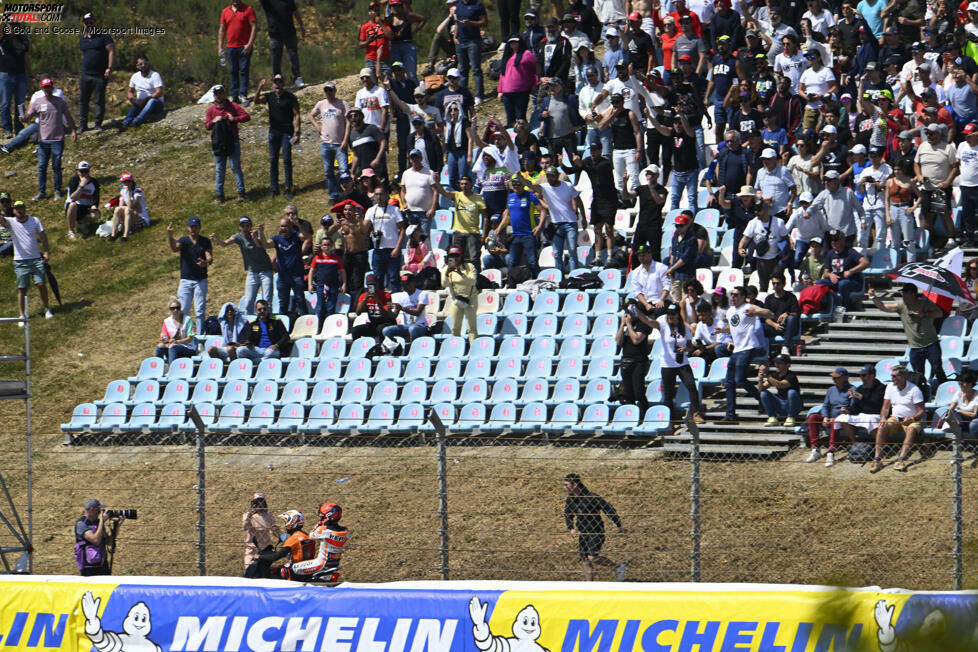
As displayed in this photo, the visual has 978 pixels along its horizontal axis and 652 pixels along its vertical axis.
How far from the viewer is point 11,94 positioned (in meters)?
27.4

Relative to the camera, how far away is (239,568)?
13391 mm

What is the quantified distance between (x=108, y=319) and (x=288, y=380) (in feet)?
19.2

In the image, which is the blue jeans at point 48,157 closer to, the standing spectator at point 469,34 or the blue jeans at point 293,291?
the standing spectator at point 469,34

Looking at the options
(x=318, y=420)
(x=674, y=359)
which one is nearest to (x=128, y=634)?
(x=318, y=420)

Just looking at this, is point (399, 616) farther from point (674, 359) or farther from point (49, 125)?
point (49, 125)

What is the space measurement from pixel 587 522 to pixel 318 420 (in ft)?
19.4

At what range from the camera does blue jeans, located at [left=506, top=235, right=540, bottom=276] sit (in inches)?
718

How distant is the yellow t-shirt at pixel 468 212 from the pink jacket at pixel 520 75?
3770 millimetres

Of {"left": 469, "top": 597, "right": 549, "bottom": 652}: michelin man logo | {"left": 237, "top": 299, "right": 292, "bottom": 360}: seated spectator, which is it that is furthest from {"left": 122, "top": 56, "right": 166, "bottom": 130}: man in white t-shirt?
{"left": 469, "top": 597, "right": 549, "bottom": 652}: michelin man logo

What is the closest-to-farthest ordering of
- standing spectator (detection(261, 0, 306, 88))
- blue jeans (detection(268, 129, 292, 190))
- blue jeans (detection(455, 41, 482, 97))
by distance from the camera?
blue jeans (detection(268, 129, 292, 190)) → blue jeans (detection(455, 41, 482, 97)) → standing spectator (detection(261, 0, 306, 88))

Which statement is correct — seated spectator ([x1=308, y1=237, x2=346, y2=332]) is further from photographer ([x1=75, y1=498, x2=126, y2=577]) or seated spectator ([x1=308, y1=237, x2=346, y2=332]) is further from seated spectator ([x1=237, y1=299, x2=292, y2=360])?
photographer ([x1=75, y1=498, x2=126, y2=577])

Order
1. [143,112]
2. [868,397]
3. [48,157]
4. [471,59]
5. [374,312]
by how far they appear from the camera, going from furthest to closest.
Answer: [143,112] < [48,157] < [471,59] < [374,312] < [868,397]

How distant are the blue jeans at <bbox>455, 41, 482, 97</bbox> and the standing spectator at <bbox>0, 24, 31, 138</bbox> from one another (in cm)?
886

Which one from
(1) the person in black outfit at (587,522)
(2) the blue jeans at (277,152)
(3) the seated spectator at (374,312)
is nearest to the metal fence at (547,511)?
(1) the person in black outfit at (587,522)
